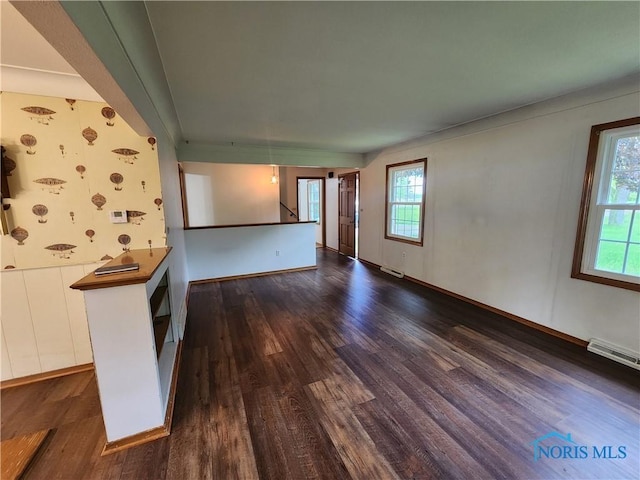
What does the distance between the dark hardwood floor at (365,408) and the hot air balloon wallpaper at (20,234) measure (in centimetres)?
115

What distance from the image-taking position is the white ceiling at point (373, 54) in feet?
4.45

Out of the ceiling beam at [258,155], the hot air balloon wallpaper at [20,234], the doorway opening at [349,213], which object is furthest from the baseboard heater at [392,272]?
the hot air balloon wallpaper at [20,234]

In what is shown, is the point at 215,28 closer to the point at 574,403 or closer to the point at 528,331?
the point at 574,403

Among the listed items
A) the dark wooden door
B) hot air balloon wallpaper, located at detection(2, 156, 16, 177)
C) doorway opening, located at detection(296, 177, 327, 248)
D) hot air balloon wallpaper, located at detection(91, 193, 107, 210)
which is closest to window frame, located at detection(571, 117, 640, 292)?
the dark wooden door

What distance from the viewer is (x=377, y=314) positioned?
3281 mm

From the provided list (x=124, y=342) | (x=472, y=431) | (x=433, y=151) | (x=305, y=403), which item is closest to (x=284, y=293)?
(x=305, y=403)

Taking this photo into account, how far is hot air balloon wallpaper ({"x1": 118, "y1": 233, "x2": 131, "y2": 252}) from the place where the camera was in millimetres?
2221

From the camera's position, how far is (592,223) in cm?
241

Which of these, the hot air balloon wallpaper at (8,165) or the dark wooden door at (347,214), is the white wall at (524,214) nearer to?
the dark wooden door at (347,214)

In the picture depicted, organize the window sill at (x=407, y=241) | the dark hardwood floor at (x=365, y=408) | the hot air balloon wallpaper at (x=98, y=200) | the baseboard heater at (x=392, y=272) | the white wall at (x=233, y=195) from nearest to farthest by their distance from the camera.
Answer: the dark hardwood floor at (x=365, y=408) < the hot air balloon wallpaper at (x=98, y=200) < the window sill at (x=407, y=241) < the baseboard heater at (x=392, y=272) < the white wall at (x=233, y=195)

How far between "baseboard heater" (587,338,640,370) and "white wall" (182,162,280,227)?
19.1 feet

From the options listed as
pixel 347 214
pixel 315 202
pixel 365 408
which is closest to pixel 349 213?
pixel 347 214

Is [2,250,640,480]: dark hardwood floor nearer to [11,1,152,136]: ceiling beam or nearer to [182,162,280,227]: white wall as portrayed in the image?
[11,1,152,136]: ceiling beam

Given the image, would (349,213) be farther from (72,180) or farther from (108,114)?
(72,180)
